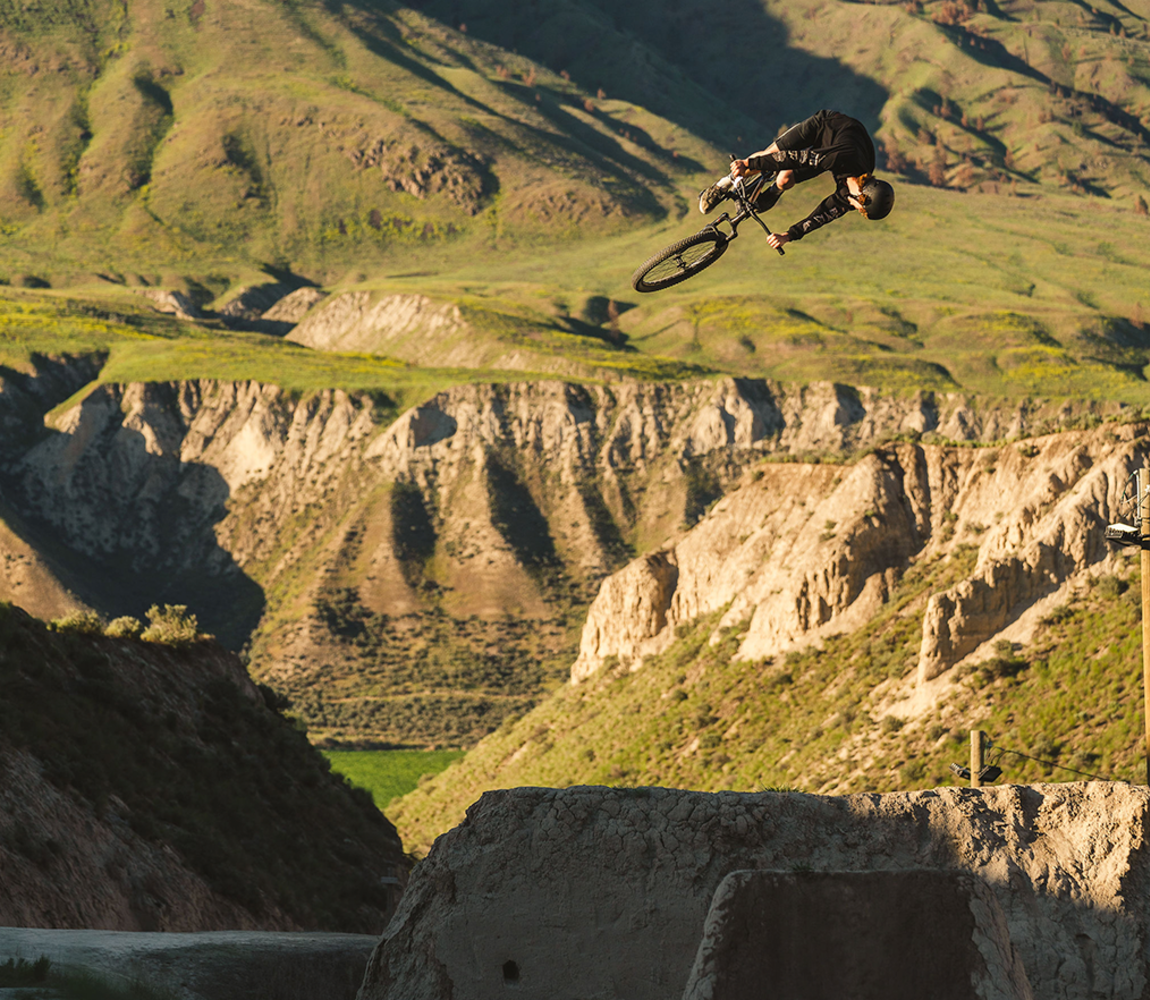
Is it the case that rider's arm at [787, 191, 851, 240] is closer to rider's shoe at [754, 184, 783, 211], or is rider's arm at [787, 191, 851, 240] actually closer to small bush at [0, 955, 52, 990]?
rider's shoe at [754, 184, 783, 211]

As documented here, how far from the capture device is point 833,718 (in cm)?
5222

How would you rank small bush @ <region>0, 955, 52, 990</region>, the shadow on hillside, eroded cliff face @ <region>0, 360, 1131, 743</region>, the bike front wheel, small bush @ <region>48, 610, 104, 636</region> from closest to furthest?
small bush @ <region>0, 955, 52, 990</region>
the bike front wheel
small bush @ <region>48, 610, 104, 636</region>
eroded cliff face @ <region>0, 360, 1131, 743</region>
the shadow on hillside

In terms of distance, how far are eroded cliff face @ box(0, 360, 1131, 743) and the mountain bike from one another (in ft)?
339

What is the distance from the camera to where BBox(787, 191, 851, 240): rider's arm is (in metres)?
16.4

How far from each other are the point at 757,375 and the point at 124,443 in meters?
83.7

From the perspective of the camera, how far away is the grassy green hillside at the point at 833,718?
4150 cm

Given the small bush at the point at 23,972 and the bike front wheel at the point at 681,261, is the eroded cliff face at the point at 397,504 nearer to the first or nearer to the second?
the bike front wheel at the point at 681,261

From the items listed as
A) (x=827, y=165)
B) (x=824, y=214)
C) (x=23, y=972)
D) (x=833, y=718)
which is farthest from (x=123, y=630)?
(x=833, y=718)

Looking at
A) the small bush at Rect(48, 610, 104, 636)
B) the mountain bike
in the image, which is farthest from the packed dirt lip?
the small bush at Rect(48, 610, 104, 636)

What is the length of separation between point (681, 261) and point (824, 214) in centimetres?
233

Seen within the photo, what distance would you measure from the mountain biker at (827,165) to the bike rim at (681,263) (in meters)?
1.35

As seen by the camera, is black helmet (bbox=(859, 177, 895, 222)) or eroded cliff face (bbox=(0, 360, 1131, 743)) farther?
eroded cliff face (bbox=(0, 360, 1131, 743))

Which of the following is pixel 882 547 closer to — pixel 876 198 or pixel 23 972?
pixel 876 198

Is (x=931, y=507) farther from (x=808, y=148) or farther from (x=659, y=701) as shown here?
(x=808, y=148)
